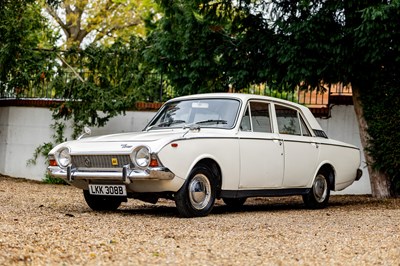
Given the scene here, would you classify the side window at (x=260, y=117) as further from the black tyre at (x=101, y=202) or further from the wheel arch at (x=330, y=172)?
the black tyre at (x=101, y=202)

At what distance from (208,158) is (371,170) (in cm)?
516

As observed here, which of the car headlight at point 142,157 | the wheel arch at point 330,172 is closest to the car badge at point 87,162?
the car headlight at point 142,157

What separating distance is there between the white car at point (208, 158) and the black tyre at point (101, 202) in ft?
0.04

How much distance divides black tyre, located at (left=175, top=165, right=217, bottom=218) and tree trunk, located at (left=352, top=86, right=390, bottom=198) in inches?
200

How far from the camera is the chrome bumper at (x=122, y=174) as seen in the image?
26.8 ft

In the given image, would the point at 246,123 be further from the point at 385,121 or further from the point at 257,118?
the point at 385,121

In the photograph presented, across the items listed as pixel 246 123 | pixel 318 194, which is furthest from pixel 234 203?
pixel 246 123

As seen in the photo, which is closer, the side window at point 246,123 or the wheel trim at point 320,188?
the side window at point 246,123

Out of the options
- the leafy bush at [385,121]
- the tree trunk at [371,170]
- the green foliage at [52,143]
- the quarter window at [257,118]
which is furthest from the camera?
the green foliage at [52,143]

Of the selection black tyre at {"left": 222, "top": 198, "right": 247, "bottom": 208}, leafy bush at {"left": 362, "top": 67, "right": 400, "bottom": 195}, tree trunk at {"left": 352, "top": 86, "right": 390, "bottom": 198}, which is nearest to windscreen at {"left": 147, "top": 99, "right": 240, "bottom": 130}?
black tyre at {"left": 222, "top": 198, "right": 247, "bottom": 208}

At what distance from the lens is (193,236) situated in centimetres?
685

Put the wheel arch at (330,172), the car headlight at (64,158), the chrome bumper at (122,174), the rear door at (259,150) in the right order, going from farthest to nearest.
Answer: the wheel arch at (330,172) < the rear door at (259,150) < the car headlight at (64,158) < the chrome bumper at (122,174)

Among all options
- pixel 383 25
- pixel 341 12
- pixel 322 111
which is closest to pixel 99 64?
pixel 322 111

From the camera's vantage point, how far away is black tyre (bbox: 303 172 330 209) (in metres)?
10.6
